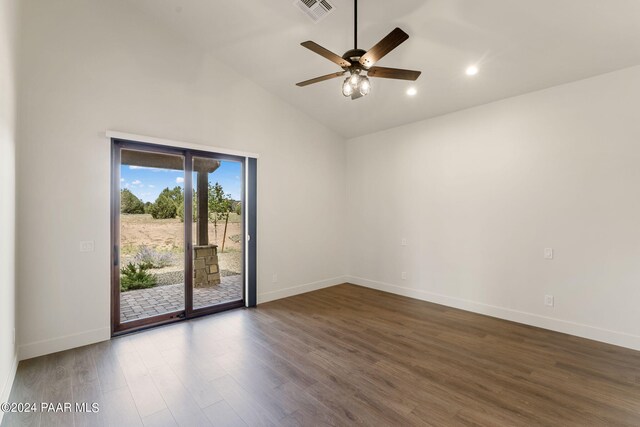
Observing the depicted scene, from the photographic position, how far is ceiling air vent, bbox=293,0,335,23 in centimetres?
285

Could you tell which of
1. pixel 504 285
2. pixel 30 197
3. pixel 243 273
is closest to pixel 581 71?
pixel 504 285

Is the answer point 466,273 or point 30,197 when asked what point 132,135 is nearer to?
point 30,197

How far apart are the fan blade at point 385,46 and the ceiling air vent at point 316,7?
0.77 meters

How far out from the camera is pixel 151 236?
3.85 meters

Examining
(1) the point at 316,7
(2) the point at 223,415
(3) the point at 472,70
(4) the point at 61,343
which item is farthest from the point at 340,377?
(3) the point at 472,70

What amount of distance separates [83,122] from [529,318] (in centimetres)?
587

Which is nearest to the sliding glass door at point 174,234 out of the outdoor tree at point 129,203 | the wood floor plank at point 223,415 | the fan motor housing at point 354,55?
the outdoor tree at point 129,203

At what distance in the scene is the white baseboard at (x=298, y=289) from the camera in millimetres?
4848

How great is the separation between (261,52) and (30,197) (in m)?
3.10

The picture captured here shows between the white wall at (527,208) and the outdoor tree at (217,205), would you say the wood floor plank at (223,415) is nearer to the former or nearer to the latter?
the outdoor tree at (217,205)

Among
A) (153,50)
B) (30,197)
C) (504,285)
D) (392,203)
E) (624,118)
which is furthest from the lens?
(392,203)

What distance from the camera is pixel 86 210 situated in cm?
328

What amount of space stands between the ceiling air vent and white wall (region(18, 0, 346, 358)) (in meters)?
1.95

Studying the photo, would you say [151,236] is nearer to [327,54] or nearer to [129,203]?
[129,203]
